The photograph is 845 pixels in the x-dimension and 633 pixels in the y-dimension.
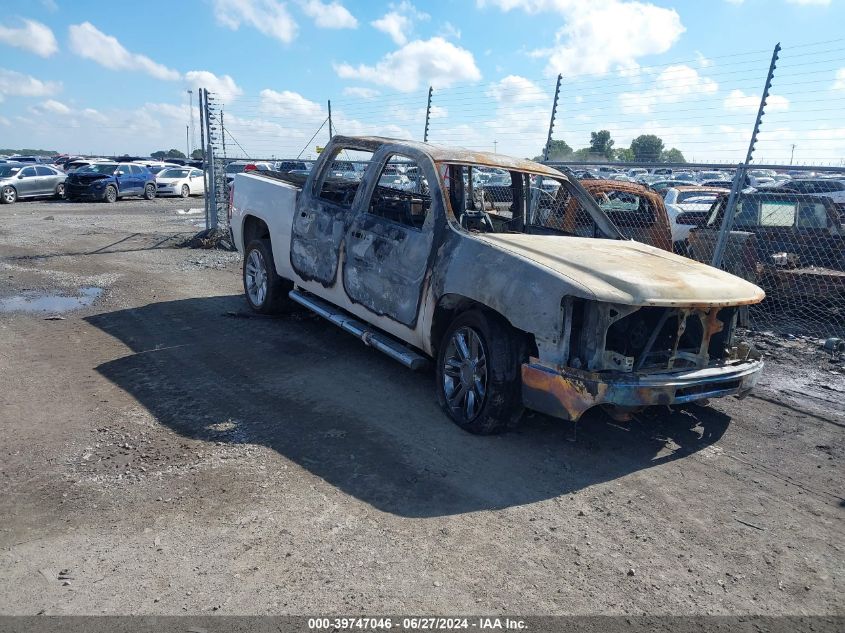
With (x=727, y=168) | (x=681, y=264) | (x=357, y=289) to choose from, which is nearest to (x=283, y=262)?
(x=357, y=289)

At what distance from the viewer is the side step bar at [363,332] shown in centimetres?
514

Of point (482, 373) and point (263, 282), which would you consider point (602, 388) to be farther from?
point (263, 282)

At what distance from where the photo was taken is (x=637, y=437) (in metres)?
4.76

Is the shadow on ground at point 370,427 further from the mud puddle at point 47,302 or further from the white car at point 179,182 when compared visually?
the white car at point 179,182

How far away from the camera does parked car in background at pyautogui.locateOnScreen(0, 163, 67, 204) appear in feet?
78.4

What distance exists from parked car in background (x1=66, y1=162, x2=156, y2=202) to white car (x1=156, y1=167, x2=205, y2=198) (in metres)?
0.46

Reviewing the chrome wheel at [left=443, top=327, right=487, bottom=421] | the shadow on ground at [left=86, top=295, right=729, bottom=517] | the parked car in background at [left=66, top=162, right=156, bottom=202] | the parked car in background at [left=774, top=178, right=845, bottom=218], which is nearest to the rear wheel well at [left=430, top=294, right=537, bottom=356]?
the chrome wheel at [left=443, top=327, right=487, bottom=421]

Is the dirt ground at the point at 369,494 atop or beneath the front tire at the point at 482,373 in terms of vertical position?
beneath

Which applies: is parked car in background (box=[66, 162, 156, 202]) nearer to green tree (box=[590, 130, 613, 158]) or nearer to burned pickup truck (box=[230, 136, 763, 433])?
green tree (box=[590, 130, 613, 158])

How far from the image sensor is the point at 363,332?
5.67 m

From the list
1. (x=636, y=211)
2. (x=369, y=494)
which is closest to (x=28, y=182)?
(x=636, y=211)

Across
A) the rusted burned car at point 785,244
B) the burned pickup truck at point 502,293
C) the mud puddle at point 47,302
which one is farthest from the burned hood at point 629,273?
the mud puddle at point 47,302

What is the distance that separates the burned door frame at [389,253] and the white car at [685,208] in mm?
6020

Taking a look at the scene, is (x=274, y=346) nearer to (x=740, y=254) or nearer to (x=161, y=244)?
(x=740, y=254)
